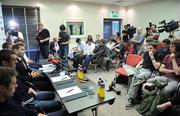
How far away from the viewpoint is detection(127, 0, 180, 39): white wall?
6.10 metres

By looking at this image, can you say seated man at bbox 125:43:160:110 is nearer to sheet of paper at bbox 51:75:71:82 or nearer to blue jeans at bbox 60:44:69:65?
sheet of paper at bbox 51:75:71:82

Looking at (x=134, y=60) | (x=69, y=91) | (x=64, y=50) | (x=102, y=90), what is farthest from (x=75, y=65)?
(x=102, y=90)

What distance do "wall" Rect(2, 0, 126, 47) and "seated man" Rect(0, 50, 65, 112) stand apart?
4.83 metres

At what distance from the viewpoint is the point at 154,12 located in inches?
269

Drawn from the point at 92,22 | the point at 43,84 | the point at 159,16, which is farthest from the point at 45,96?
the point at 159,16

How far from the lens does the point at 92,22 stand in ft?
24.0

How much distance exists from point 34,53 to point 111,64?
10.8ft

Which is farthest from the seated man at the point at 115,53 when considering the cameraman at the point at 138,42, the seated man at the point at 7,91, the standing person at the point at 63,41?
the seated man at the point at 7,91

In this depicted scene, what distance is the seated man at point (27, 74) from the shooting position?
230cm

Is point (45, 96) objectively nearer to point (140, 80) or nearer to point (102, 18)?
point (140, 80)

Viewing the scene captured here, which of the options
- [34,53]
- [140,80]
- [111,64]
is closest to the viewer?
[140,80]

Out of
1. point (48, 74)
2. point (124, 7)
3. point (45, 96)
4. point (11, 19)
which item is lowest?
point (45, 96)

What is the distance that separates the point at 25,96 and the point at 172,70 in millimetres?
2167

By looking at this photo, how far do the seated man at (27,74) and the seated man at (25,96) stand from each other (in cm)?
42
